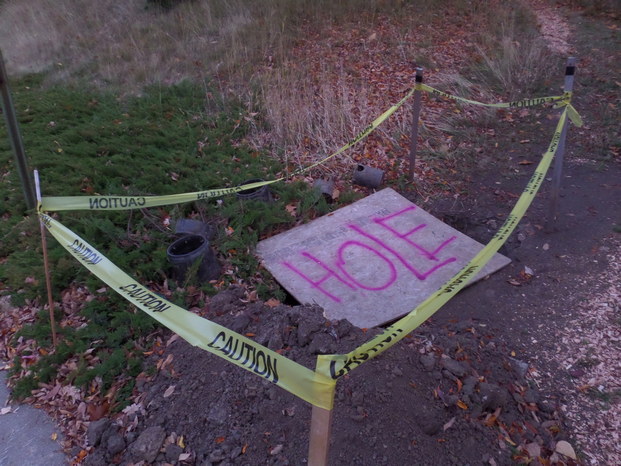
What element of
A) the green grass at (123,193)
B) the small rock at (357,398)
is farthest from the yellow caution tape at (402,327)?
the green grass at (123,193)

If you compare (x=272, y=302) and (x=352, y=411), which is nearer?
(x=352, y=411)

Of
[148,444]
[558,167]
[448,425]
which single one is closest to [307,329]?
[448,425]

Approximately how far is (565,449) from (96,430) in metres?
2.85

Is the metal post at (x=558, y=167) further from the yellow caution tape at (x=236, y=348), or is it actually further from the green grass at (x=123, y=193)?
the yellow caution tape at (x=236, y=348)

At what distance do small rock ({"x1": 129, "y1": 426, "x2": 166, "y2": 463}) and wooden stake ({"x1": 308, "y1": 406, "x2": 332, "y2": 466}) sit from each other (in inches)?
50.5

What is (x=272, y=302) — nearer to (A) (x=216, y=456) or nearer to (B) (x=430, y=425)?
(A) (x=216, y=456)

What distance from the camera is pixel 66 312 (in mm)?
4230

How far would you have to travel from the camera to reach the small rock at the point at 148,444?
2.94 meters

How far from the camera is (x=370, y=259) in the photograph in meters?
4.81

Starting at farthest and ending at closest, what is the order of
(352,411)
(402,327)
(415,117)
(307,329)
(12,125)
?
(415,117)
(12,125)
(307,329)
(352,411)
(402,327)

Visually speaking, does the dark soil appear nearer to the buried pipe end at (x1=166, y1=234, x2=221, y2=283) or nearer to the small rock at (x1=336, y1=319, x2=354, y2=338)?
the small rock at (x1=336, y1=319, x2=354, y2=338)

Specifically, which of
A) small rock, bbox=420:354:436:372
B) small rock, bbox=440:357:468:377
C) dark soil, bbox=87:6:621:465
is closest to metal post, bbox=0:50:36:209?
dark soil, bbox=87:6:621:465

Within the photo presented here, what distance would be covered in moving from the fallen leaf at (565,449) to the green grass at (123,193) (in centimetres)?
243

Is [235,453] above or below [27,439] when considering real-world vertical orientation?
above
